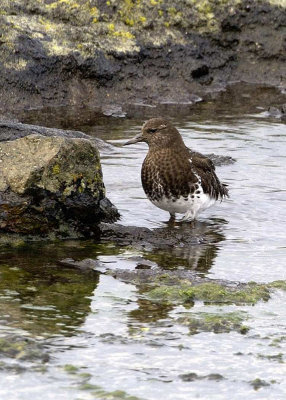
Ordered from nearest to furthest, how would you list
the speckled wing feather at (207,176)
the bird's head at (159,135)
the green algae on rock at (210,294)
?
the green algae on rock at (210,294) → the speckled wing feather at (207,176) → the bird's head at (159,135)

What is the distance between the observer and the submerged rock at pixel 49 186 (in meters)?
7.89

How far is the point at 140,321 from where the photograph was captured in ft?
20.3

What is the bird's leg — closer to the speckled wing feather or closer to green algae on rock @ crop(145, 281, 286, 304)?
the speckled wing feather

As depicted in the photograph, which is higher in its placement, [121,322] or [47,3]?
[47,3]

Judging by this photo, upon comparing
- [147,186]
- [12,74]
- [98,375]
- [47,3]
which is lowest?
[98,375]

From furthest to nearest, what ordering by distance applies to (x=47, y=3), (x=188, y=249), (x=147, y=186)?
(x=47, y=3), (x=147, y=186), (x=188, y=249)

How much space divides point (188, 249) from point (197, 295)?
1512mm

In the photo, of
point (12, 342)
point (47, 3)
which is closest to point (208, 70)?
point (47, 3)

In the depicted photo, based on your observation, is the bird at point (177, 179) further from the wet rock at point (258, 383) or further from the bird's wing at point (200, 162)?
the wet rock at point (258, 383)

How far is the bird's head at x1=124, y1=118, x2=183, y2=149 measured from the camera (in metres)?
9.18

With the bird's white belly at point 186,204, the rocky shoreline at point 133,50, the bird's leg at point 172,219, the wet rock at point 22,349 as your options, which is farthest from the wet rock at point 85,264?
the rocky shoreline at point 133,50

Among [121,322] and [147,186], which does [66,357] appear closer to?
[121,322]

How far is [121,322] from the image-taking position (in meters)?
6.16

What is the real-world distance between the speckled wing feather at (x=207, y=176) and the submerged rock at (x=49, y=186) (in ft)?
3.56
